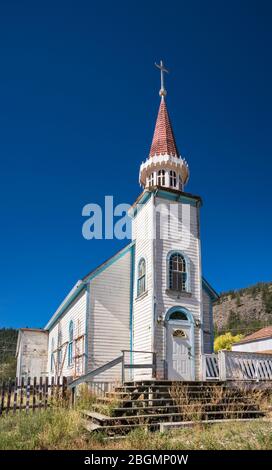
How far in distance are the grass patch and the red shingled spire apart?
47.1 ft

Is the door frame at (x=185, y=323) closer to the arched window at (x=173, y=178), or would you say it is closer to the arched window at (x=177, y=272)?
the arched window at (x=177, y=272)

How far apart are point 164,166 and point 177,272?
18.7 ft

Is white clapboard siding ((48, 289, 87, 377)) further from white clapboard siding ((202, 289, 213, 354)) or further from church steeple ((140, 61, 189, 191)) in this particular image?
church steeple ((140, 61, 189, 191))

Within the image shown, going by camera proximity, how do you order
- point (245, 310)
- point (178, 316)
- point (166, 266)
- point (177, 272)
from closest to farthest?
1. point (178, 316)
2. point (166, 266)
3. point (177, 272)
4. point (245, 310)

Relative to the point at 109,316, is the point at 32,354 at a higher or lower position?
lower

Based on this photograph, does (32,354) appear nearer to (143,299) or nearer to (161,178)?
(143,299)

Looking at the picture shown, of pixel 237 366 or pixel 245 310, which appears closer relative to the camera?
pixel 237 366

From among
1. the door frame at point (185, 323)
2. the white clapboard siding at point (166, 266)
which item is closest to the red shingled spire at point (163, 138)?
the white clapboard siding at point (166, 266)

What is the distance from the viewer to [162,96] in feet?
76.2

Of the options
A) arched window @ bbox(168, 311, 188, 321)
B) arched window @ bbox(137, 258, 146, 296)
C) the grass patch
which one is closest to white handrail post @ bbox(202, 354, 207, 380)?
arched window @ bbox(168, 311, 188, 321)

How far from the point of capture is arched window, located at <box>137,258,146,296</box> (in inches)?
713

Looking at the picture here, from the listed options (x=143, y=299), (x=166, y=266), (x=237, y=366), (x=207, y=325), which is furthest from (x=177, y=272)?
(x=237, y=366)

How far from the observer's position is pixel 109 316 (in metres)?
18.1

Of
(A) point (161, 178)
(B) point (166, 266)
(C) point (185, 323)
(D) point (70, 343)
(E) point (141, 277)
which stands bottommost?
(D) point (70, 343)
